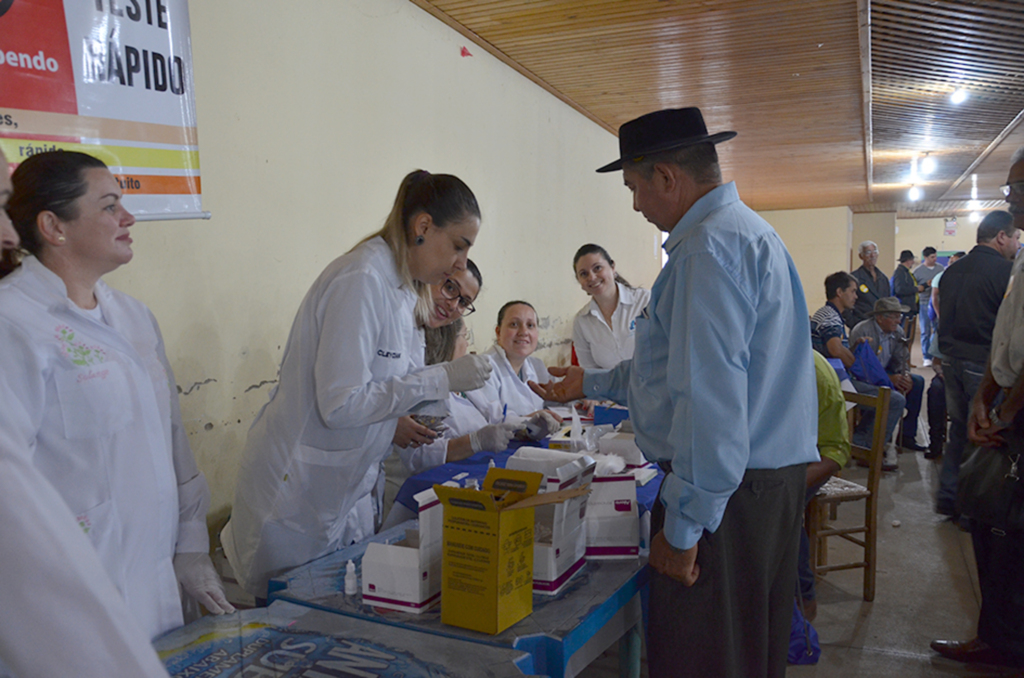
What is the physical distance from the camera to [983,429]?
2.58 meters

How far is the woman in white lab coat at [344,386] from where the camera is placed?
170cm

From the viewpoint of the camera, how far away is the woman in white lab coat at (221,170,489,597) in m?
1.70

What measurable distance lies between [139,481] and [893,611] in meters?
3.29

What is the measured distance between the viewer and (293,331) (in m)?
1.80

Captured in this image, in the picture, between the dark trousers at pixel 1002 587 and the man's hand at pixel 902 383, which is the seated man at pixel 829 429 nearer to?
the dark trousers at pixel 1002 587

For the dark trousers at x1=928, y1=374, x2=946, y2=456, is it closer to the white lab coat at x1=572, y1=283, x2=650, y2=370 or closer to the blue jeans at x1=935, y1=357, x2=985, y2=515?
the blue jeans at x1=935, y1=357, x2=985, y2=515

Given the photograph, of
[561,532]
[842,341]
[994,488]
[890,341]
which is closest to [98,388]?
[561,532]

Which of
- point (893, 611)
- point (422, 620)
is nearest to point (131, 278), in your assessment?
point (422, 620)

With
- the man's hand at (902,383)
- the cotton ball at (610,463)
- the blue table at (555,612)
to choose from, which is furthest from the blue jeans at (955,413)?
the blue table at (555,612)

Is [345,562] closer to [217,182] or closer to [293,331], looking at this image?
[293,331]

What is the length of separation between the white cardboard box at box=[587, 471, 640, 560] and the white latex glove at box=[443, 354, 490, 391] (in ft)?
1.32

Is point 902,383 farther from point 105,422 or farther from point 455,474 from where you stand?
point 105,422

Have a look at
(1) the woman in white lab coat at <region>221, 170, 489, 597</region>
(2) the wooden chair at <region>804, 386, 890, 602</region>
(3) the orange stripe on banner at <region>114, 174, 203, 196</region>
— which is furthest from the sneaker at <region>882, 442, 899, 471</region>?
(3) the orange stripe on banner at <region>114, 174, 203, 196</region>

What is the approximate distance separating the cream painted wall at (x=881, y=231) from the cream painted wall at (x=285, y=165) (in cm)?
1555
